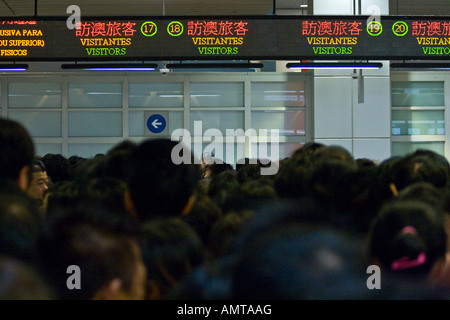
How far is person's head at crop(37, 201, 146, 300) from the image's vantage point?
133 centimetres

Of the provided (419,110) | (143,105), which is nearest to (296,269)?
(143,105)

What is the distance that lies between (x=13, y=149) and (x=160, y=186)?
603 millimetres

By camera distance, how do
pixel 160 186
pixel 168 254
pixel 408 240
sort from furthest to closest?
pixel 160 186
pixel 168 254
pixel 408 240

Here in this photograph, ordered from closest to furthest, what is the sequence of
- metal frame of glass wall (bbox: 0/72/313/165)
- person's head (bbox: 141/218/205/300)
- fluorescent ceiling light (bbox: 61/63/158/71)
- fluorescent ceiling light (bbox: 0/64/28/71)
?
person's head (bbox: 141/218/205/300) → fluorescent ceiling light (bbox: 61/63/158/71) → fluorescent ceiling light (bbox: 0/64/28/71) → metal frame of glass wall (bbox: 0/72/313/165)

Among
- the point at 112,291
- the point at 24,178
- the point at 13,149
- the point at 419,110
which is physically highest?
the point at 419,110

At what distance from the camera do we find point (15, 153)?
230 centimetres

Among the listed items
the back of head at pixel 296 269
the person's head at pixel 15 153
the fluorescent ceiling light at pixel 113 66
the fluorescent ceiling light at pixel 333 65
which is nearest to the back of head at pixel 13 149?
the person's head at pixel 15 153

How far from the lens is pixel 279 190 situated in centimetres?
255

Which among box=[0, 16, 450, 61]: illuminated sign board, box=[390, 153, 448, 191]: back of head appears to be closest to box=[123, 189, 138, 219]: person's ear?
box=[390, 153, 448, 191]: back of head

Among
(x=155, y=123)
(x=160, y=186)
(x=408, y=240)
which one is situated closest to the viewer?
(x=408, y=240)

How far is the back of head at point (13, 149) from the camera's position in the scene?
7.45 ft

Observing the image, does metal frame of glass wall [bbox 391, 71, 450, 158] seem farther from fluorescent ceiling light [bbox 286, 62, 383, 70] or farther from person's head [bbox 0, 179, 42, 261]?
person's head [bbox 0, 179, 42, 261]

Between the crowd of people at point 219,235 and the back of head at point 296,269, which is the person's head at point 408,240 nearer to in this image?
the crowd of people at point 219,235

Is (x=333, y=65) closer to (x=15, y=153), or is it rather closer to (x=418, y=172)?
(x=418, y=172)
